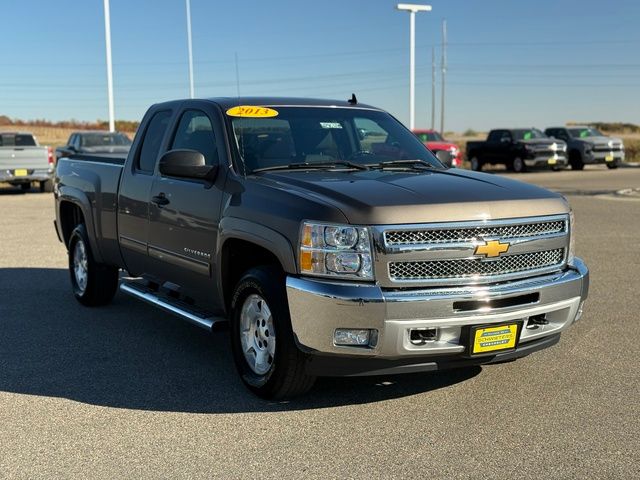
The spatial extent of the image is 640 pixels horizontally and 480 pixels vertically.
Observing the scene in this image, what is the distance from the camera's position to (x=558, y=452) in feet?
13.3

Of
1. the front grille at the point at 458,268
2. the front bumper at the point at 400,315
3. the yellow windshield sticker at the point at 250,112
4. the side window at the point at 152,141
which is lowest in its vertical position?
the front bumper at the point at 400,315

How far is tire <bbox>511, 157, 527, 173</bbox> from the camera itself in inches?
1246

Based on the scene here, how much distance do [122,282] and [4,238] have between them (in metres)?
7.20

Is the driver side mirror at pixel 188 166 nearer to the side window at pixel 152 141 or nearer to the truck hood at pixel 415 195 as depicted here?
the truck hood at pixel 415 195

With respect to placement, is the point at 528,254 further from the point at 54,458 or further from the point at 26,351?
the point at 26,351

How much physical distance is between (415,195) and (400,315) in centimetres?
75

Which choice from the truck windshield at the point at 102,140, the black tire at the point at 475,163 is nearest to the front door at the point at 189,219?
the truck windshield at the point at 102,140

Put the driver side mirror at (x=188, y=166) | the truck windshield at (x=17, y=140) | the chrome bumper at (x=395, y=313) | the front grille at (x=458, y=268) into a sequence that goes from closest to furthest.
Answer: the chrome bumper at (x=395, y=313) → the front grille at (x=458, y=268) → the driver side mirror at (x=188, y=166) → the truck windshield at (x=17, y=140)

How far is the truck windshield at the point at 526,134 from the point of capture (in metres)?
31.9

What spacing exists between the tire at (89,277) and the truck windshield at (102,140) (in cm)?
1644

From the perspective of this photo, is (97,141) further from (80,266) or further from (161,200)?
(161,200)

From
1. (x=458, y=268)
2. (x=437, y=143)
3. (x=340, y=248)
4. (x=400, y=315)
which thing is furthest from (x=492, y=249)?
(x=437, y=143)

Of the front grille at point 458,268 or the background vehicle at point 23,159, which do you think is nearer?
the front grille at point 458,268

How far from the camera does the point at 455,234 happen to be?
4461 millimetres
